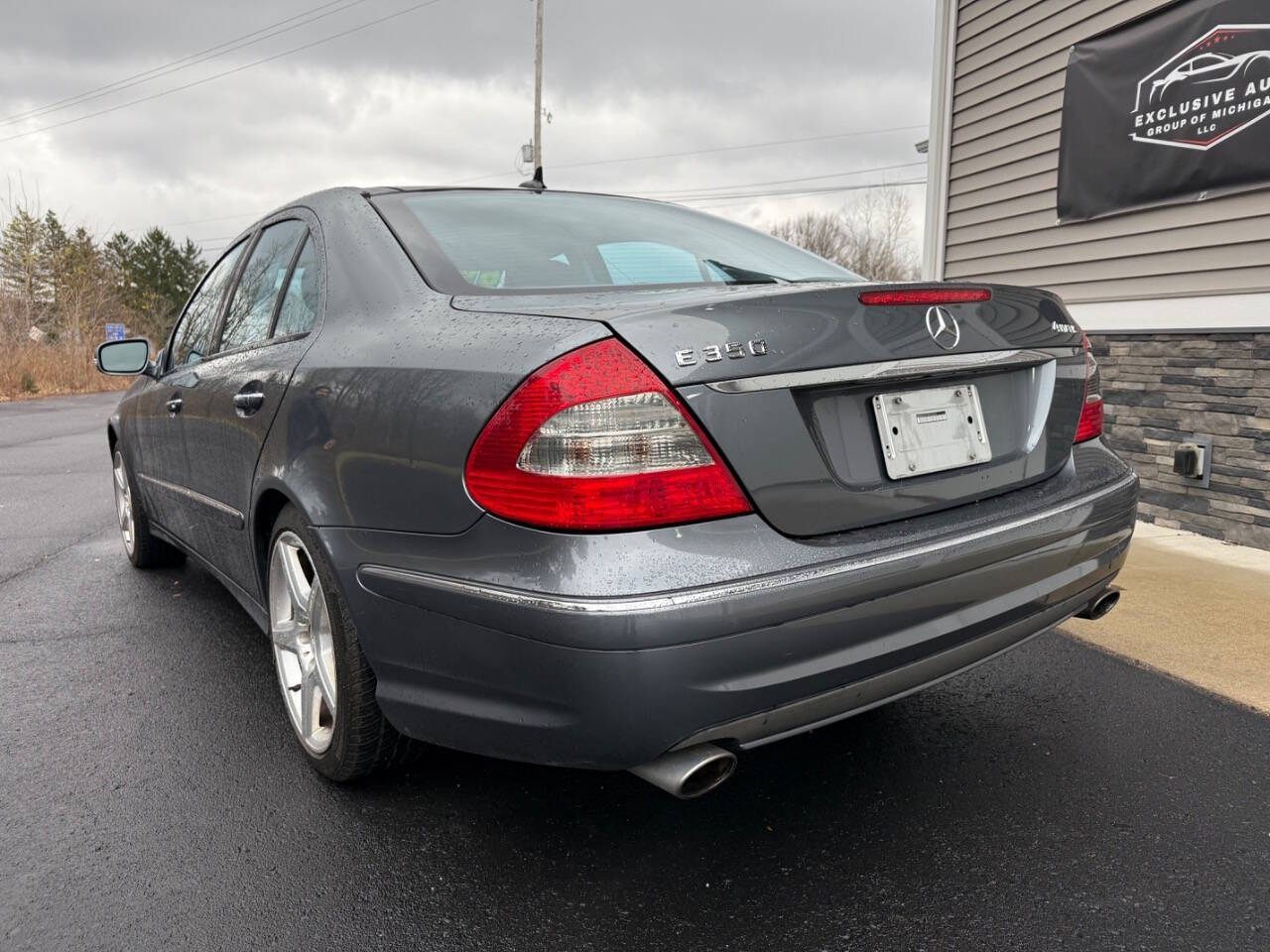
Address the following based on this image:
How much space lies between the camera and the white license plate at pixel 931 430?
5.94ft

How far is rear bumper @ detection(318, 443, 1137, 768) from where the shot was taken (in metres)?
1.53

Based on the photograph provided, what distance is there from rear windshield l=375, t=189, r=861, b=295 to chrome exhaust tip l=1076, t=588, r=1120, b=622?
3.35 feet

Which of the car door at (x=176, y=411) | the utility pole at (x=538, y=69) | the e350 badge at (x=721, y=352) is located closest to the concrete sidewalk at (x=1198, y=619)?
the e350 badge at (x=721, y=352)

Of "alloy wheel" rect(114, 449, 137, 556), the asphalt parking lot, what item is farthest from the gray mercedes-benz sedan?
"alloy wheel" rect(114, 449, 137, 556)

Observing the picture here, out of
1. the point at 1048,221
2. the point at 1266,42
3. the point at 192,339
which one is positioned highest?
the point at 1266,42

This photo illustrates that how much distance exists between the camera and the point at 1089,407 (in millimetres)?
2332

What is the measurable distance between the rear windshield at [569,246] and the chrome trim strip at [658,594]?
0.66 meters

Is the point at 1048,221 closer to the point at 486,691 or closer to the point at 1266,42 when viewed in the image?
the point at 1266,42

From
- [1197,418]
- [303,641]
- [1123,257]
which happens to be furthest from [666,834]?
[1123,257]

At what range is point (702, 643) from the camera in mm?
1523

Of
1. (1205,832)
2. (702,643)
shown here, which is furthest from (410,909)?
(1205,832)

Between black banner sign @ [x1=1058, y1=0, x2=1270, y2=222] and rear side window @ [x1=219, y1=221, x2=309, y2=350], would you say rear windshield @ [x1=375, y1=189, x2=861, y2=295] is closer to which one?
rear side window @ [x1=219, y1=221, x2=309, y2=350]

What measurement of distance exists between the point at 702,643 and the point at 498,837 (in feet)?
2.90

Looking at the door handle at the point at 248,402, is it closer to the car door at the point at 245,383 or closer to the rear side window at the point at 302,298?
the car door at the point at 245,383
